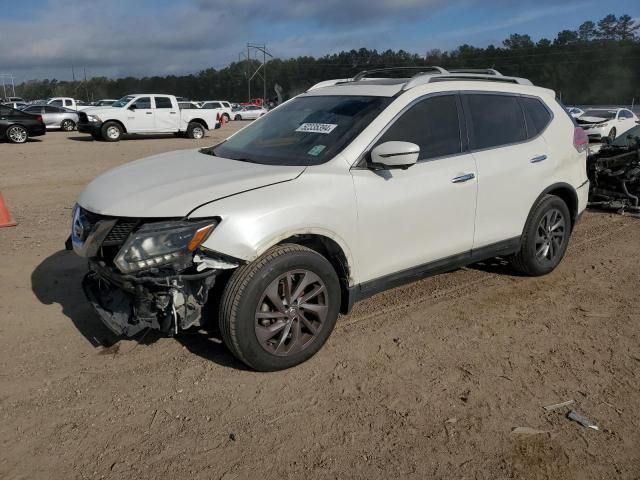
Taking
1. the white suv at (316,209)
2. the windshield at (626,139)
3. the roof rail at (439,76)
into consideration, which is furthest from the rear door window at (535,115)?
the windshield at (626,139)

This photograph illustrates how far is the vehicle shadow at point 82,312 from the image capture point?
12.4ft

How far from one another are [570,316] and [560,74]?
85.4 metres

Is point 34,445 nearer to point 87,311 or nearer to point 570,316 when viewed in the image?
point 87,311

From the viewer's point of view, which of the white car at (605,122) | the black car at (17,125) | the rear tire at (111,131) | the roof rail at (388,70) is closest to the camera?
the roof rail at (388,70)

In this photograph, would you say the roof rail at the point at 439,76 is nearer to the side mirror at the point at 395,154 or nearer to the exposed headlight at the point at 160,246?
the side mirror at the point at 395,154

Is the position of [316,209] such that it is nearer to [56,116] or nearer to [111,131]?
[111,131]

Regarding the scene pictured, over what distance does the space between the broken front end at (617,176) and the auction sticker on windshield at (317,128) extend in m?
6.22

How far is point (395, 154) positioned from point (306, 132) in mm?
827

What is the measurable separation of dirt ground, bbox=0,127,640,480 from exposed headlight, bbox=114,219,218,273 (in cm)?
82

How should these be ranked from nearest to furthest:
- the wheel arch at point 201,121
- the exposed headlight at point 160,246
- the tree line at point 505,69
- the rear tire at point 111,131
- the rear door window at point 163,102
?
the exposed headlight at point 160,246
the rear tire at point 111,131
the rear door window at point 163,102
the wheel arch at point 201,121
the tree line at point 505,69

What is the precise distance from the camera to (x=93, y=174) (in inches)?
475

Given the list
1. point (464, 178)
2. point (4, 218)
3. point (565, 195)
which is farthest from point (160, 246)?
point (4, 218)

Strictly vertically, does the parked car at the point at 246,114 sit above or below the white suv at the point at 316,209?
above

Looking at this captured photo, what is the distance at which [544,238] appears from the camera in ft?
16.9
